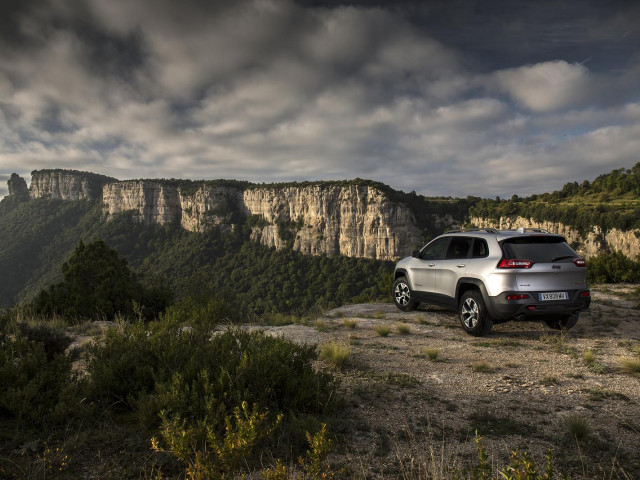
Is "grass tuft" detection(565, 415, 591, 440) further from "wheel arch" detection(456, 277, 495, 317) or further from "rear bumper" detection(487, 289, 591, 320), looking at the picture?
"wheel arch" detection(456, 277, 495, 317)

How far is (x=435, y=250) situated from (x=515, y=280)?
2379 mm

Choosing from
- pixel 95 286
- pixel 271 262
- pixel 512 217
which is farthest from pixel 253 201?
pixel 95 286

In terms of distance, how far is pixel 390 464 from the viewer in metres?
2.47

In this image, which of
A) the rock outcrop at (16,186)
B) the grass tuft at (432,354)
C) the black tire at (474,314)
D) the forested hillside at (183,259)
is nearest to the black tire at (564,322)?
the black tire at (474,314)

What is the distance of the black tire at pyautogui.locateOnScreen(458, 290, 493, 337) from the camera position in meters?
6.56

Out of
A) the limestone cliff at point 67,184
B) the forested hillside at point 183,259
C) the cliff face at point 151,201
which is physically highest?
the limestone cliff at point 67,184

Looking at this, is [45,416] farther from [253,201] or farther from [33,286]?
[33,286]

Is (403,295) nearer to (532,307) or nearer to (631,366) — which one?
(532,307)

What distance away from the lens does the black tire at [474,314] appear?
6.56 metres

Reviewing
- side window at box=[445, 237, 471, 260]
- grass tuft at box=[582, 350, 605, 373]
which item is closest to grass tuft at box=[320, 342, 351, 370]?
grass tuft at box=[582, 350, 605, 373]

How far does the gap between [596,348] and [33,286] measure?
106 m

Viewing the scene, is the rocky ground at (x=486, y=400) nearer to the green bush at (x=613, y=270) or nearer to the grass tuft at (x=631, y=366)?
the grass tuft at (x=631, y=366)

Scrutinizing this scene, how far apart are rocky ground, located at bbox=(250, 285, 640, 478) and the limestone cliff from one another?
13741 cm

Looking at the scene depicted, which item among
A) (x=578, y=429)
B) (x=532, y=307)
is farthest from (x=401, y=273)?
(x=578, y=429)
